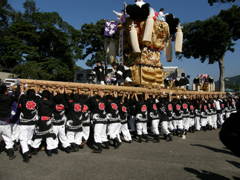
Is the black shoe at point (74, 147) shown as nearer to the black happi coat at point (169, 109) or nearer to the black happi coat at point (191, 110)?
the black happi coat at point (169, 109)

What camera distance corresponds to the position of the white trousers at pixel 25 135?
18.4ft

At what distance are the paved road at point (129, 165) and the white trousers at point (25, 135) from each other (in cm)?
34

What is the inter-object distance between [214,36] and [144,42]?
15.1 metres

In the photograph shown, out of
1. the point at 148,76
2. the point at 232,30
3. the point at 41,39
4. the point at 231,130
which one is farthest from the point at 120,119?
the point at 41,39

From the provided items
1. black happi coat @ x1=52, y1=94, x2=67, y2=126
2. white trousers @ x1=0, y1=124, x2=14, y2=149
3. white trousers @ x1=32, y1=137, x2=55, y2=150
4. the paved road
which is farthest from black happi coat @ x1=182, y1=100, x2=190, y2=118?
white trousers @ x1=0, y1=124, x2=14, y2=149

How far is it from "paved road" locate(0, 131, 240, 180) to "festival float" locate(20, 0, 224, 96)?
454cm

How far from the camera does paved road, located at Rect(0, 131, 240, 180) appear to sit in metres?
4.65

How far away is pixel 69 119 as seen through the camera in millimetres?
6641

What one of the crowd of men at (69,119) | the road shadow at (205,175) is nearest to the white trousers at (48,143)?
the crowd of men at (69,119)

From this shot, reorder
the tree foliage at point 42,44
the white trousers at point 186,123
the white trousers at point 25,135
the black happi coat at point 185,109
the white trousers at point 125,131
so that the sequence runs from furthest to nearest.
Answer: the tree foliage at point 42,44, the white trousers at point 186,123, the black happi coat at point 185,109, the white trousers at point 125,131, the white trousers at point 25,135

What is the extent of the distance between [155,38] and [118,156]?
8766 millimetres

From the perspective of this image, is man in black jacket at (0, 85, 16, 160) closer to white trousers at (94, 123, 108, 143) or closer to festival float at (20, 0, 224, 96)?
white trousers at (94, 123, 108, 143)

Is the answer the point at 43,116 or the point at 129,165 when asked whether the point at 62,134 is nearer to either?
the point at 43,116

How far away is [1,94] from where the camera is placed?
600 cm
